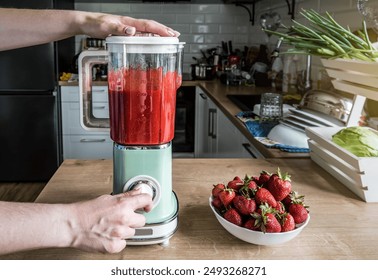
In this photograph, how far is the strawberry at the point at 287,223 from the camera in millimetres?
754

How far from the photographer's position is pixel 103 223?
2.21 ft

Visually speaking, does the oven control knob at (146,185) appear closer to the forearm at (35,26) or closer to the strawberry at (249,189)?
the strawberry at (249,189)

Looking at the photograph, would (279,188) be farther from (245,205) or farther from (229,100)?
(229,100)

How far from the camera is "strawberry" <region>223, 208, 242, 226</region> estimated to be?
0.78 m

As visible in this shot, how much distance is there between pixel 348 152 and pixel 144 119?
0.54 meters

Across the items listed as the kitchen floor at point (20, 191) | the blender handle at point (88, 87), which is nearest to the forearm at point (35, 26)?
the blender handle at point (88, 87)

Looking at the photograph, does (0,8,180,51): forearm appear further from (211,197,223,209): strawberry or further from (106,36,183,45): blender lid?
(211,197,223,209): strawberry

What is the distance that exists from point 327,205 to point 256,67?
2.52 m

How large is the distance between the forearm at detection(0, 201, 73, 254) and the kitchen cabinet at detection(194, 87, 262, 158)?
118 centimetres

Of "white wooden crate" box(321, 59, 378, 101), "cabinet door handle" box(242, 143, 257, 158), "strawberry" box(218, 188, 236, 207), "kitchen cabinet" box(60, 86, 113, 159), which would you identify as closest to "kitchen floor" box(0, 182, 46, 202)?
"kitchen cabinet" box(60, 86, 113, 159)

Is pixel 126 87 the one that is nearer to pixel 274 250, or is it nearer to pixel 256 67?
pixel 274 250

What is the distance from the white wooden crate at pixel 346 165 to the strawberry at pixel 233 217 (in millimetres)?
381

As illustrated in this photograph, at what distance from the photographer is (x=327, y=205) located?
0.99m

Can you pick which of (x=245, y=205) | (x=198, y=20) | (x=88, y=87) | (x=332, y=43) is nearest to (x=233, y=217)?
(x=245, y=205)
